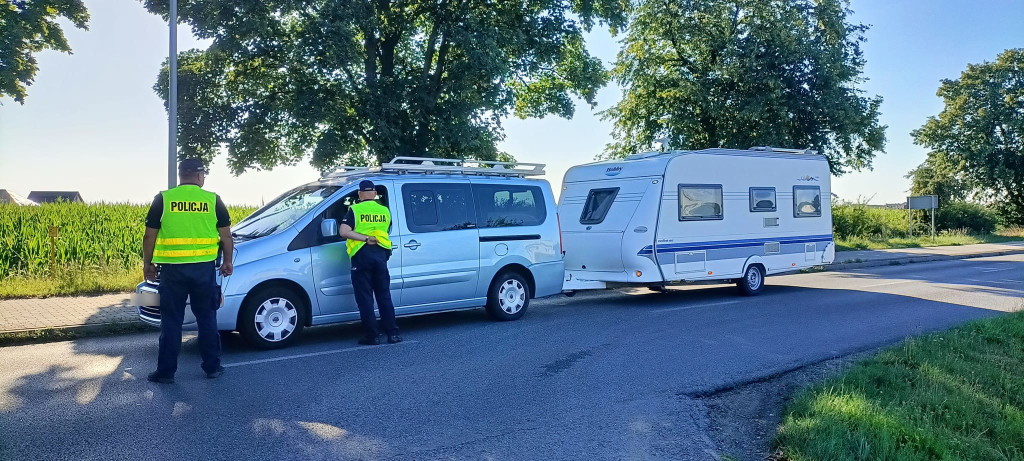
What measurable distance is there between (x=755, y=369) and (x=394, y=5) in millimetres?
13366

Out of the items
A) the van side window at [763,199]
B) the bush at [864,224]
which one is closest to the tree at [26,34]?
the van side window at [763,199]

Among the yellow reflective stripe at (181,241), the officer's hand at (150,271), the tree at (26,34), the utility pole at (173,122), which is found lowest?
the officer's hand at (150,271)

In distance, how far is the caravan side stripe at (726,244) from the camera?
41.1ft

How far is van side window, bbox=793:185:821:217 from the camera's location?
14.9 meters

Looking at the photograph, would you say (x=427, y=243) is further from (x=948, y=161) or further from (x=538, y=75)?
(x=948, y=161)

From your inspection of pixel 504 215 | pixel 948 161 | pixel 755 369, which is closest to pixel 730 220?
pixel 504 215

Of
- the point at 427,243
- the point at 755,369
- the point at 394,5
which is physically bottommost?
the point at 755,369

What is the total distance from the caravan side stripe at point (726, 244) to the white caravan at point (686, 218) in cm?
2

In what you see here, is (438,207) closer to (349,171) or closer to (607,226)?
(349,171)

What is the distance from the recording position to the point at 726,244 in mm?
13547

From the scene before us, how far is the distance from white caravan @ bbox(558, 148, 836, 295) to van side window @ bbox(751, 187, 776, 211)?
0.06 feet

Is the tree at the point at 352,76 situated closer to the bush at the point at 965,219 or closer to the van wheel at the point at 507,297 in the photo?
the van wheel at the point at 507,297

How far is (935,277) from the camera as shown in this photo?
58.9 ft

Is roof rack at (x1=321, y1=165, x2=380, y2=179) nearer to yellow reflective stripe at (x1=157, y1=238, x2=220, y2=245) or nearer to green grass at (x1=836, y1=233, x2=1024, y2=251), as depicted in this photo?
yellow reflective stripe at (x1=157, y1=238, x2=220, y2=245)
